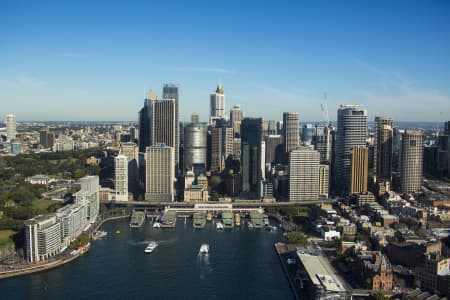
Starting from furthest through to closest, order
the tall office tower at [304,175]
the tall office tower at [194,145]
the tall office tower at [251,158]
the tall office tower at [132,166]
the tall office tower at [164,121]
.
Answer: the tall office tower at [194,145]
the tall office tower at [164,121]
the tall office tower at [132,166]
the tall office tower at [251,158]
the tall office tower at [304,175]

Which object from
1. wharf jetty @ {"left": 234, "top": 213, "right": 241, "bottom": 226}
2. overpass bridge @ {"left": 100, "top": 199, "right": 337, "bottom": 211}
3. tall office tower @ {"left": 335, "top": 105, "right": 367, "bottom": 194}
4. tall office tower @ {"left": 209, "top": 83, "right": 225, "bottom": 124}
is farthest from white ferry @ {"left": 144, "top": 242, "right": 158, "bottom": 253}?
tall office tower @ {"left": 209, "top": 83, "right": 225, "bottom": 124}

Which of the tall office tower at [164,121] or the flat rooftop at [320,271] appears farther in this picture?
the tall office tower at [164,121]

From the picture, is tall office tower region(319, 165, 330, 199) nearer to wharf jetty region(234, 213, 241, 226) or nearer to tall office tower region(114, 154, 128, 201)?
wharf jetty region(234, 213, 241, 226)

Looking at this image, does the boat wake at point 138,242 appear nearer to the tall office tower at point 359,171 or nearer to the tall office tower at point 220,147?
the tall office tower at point 359,171

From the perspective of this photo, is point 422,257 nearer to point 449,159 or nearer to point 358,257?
point 358,257

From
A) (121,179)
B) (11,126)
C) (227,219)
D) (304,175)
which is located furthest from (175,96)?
(11,126)

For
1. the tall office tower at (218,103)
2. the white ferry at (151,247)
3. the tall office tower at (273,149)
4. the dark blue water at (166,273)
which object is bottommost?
the dark blue water at (166,273)

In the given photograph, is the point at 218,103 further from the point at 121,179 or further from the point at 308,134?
the point at 121,179

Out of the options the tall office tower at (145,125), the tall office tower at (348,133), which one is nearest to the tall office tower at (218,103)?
the tall office tower at (145,125)
